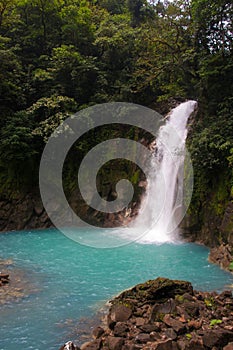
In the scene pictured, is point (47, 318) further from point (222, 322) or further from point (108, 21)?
point (108, 21)

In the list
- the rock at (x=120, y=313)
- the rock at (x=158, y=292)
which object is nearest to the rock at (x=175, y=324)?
the rock at (x=158, y=292)

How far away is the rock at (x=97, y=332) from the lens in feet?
17.4

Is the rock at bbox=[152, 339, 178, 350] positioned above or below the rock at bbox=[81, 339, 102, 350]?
above

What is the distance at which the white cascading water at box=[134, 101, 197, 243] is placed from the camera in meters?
12.7

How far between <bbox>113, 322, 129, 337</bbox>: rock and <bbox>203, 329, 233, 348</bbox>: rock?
4.11 feet

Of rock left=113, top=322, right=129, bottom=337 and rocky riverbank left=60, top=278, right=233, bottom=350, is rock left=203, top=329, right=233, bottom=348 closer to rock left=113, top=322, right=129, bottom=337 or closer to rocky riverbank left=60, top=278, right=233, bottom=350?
rocky riverbank left=60, top=278, right=233, bottom=350

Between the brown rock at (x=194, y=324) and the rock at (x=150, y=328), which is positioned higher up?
the brown rock at (x=194, y=324)

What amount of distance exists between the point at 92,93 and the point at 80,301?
13.0 m

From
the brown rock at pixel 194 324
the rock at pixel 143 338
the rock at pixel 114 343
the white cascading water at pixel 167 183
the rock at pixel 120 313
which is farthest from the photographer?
the white cascading water at pixel 167 183

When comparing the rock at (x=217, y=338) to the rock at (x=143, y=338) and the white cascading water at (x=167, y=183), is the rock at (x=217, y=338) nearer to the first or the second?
the rock at (x=143, y=338)

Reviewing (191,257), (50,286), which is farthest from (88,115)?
(50,286)

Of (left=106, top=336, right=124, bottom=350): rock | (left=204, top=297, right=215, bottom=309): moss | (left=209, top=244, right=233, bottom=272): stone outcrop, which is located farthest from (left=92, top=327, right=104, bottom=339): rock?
(left=209, top=244, right=233, bottom=272): stone outcrop

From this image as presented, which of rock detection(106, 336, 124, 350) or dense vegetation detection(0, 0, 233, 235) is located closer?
rock detection(106, 336, 124, 350)

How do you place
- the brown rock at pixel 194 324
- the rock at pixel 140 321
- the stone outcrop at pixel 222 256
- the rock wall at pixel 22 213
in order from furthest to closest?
the rock wall at pixel 22 213
the stone outcrop at pixel 222 256
the rock at pixel 140 321
the brown rock at pixel 194 324
